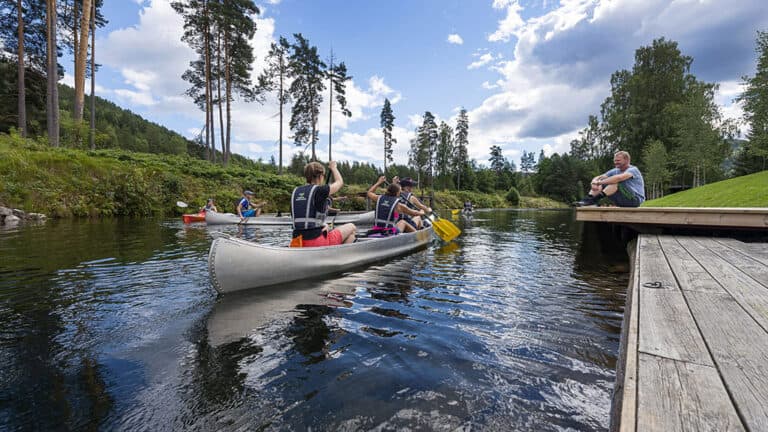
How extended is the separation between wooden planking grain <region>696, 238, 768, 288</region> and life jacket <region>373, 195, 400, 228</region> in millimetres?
5726

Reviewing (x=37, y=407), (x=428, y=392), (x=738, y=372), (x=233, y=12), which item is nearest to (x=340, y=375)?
(x=428, y=392)

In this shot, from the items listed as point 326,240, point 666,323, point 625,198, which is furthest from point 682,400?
point 625,198

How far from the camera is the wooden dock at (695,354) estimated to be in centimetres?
115

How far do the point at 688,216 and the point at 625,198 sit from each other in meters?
1.62

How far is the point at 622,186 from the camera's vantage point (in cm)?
781

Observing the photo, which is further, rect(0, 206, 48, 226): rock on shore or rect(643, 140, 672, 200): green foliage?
rect(643, 140, 672, 200): green foliage

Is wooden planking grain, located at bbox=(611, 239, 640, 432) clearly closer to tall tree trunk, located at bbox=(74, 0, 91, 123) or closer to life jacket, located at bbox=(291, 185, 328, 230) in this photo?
life jacket, located at bbox=(291, 185, 328, 230)

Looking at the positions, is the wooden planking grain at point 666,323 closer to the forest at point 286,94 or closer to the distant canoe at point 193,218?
the distant canoe at point 193,218

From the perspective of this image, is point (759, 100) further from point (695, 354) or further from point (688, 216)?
point (695, 354)

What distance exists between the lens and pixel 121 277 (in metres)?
5.39

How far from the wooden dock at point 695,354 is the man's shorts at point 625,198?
4.83 m

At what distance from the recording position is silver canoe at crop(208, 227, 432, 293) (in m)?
4.52

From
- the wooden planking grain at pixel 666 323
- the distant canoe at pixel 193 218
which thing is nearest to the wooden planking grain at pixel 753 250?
the wooden planking grain at pixel 666 323

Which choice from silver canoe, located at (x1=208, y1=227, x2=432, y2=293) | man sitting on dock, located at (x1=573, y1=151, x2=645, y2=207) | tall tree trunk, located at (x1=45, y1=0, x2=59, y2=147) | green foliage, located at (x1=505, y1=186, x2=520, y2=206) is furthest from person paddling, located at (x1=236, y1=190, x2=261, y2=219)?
green foliage, located at (x1=505, y1=186, x2=520, y2=206)
